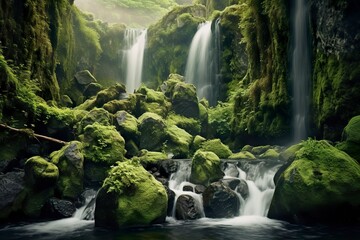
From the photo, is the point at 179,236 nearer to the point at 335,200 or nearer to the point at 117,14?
the point at 335,200

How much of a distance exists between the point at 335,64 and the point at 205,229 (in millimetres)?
8296

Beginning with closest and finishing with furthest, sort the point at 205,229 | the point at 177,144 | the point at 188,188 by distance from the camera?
the point at 205,229
the point at 188,188
the point at 177,144

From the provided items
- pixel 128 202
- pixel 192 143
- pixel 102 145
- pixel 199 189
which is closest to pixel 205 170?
pixel 199 189

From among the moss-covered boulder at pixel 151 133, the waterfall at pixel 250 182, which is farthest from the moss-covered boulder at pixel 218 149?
the waterfall at pixel 250 182

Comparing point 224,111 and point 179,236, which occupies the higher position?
point 224,111

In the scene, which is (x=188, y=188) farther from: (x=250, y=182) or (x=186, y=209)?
(x=250, y=182)

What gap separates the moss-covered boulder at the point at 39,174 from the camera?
34.6 feet

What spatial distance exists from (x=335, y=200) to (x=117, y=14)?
50.6 m

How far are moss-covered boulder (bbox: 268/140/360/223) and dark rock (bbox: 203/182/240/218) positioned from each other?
1637 mm

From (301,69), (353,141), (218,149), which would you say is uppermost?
(301,69)

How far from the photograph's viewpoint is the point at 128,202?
902 centimetres

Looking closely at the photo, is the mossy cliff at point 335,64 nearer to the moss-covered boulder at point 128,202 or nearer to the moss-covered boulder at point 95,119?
the moss-covered boulder at point 128,202

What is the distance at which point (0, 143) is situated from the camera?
11266 mm

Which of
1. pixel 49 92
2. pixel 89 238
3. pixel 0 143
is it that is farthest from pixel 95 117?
pixel 89 238
